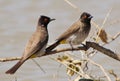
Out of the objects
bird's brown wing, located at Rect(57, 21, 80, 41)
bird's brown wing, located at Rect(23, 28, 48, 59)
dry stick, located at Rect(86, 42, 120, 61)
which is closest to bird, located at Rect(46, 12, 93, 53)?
bird's brown wing, located at Rect(57, 21, 80, 41)

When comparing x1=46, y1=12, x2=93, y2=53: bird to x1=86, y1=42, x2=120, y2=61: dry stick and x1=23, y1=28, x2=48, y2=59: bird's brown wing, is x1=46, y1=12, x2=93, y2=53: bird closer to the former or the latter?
x1=23, y1=28, x2=48, y2=59: bird's brown wing

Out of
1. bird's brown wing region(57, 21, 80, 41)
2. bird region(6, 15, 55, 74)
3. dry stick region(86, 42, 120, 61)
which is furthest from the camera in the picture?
bird's brown wing region(57, 21, 80, 41)

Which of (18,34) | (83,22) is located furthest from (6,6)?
(83,22)

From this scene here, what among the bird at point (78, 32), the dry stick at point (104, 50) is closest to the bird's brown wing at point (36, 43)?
the bird at point (78, 32)

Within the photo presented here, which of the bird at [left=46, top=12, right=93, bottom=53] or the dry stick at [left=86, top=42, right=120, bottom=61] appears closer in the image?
the dry stick at [left=86, top=42, right=120, bottom=61]

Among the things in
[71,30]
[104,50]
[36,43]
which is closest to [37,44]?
[36,43]

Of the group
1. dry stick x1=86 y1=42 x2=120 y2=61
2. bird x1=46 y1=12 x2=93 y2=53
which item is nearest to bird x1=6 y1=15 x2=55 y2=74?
bird x1=46 y1=12 x2=93 y2=53

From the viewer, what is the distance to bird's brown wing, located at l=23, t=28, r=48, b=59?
5288 mm

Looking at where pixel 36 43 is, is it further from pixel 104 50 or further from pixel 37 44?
pixel 104 50

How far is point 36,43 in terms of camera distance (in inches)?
214

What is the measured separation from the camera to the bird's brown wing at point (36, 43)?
17.3 feet

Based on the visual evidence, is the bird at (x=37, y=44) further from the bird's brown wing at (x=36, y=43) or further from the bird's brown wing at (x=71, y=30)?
the bird's brown wing at (x=71, y=30)

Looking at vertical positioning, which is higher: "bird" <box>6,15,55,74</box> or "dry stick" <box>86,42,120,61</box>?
"dry stick" <box>86,42,120,61</box>

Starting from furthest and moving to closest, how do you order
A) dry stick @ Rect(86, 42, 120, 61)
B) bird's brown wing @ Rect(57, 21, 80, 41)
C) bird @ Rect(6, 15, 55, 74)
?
bird's brown wing @ Rect(57, 21, 80, 41)
bird @ Rect(6, 15, 55, 74)
dry stick @ Rect(86, 42, 120, 61)
